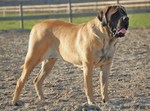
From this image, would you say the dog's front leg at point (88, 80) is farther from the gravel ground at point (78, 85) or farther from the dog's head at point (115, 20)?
the dog's head at point (115, 20)

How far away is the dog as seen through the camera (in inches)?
282

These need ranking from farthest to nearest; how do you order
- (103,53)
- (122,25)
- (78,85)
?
(78,85)
(103,53)
(122,25)

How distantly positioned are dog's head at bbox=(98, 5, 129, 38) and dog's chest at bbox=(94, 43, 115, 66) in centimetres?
22

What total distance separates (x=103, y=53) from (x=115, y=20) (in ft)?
1.88

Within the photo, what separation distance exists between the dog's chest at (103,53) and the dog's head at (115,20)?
22 cm

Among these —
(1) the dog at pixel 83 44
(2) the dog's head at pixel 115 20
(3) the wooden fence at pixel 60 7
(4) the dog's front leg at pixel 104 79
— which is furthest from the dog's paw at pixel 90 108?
(3) the wooden fence at pixel 60 7

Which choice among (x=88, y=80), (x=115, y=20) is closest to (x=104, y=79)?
(x=88, y=80)

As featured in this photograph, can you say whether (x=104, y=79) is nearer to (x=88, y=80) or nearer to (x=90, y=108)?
(x=88, y=80)

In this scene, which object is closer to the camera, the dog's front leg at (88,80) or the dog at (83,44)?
the dog at (83,44)

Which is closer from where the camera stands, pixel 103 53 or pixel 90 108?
pixel 90 108

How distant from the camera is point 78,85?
917 centimetres

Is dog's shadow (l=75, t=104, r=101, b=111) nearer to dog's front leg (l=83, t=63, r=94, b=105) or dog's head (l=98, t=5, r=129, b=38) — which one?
dog's front leg (l=83, t=63, r=94, b=105)

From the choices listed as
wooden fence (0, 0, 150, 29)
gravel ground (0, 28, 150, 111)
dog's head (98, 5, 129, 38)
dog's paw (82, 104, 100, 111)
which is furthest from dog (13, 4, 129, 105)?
wooden fence (0, 0, 150, 29)

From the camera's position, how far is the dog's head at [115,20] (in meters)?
7.01
